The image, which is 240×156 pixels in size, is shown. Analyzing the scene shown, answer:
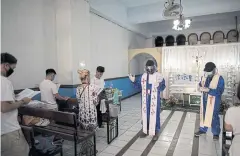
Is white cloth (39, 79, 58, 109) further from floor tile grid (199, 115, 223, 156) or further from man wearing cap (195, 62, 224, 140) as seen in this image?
man wearing cap (195, 62, 224, 140)

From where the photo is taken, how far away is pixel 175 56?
706 cm

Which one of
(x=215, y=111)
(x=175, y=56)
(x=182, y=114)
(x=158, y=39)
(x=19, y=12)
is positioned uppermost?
(x=158, y=39)

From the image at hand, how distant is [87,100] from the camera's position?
108 inches

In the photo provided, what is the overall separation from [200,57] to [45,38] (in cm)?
555

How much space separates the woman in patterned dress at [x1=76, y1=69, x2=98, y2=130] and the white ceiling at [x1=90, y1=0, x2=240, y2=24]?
10.4ft

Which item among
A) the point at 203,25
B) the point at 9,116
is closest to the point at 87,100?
the point at 9,116

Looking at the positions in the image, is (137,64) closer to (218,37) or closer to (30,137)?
(218,37)

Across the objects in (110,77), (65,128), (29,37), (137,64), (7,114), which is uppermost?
(29,37)

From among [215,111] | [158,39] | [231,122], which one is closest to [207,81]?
[215,111]

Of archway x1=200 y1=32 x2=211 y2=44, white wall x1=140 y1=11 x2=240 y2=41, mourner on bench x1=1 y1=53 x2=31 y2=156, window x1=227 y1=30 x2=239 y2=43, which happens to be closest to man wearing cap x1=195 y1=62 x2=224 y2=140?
mourner on bench x1=1 y1=53 x2=31 y2=156

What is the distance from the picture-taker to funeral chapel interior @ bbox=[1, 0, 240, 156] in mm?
2750

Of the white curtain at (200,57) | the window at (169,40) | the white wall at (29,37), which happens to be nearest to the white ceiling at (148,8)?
the white curtain at (200,57)

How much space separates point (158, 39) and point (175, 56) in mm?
3570

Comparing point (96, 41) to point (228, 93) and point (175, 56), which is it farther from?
point (228, 93)
